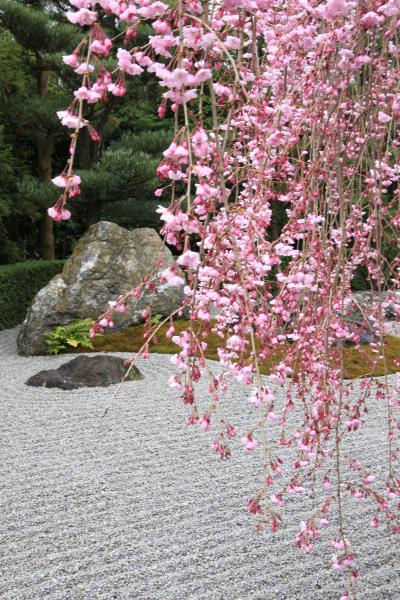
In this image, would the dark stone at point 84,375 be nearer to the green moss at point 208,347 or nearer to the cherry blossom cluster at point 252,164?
the green moss at point 208,347

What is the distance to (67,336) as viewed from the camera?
17.7 feet

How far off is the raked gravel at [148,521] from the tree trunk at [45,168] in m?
5.27

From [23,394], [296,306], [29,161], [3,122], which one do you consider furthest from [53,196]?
[296,306]

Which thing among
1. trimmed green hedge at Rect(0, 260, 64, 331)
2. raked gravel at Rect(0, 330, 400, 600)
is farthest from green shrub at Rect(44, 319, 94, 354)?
raked gravel at Rect(0, 330, 400, 600)

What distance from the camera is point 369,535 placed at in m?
2.20

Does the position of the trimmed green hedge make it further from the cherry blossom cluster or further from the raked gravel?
the cherry blossom cluster

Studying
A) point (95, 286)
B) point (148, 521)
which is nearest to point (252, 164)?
point (148, 521)

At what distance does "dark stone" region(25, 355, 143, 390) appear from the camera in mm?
4152

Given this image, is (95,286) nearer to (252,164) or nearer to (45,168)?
(45,168)

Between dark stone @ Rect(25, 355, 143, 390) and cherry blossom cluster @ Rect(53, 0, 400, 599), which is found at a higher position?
cherry blossom cluster @ Rect(53, 0, 400, 599)

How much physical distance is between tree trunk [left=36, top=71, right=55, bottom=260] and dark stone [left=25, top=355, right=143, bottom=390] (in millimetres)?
4208

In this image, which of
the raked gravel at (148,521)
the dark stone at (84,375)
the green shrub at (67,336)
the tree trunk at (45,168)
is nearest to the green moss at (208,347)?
the green shrub at (67,336)

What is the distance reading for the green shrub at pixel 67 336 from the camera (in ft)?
17.6

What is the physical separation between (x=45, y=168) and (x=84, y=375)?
4817 mm
